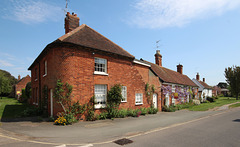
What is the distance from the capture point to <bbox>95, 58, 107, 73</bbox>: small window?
1250 centimetres

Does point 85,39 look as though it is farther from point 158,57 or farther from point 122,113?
point 158,57

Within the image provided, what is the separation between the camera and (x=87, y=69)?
11562mm

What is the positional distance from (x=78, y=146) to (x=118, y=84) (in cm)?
792

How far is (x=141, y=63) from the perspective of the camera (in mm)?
17406

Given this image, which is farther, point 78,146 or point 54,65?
point 54,65

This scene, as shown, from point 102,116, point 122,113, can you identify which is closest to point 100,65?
point 102,116

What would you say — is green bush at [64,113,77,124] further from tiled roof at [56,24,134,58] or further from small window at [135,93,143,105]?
small window at [135,93,143,105]

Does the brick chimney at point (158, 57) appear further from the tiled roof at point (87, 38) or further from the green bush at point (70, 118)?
the green bush at point (70, 118)

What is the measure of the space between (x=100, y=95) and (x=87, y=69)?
8.13ft

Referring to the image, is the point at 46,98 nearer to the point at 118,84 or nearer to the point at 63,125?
the point at 63,125

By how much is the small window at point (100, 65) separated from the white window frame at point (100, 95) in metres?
1.30

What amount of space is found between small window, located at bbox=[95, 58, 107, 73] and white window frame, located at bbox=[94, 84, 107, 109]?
130cm

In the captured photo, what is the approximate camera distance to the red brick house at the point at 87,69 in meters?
10.7

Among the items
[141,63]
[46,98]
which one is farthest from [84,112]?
[141,63]
